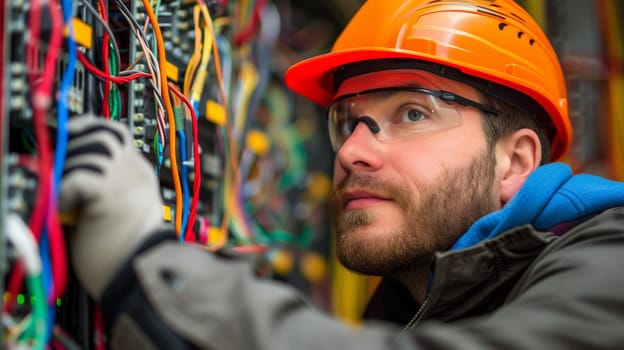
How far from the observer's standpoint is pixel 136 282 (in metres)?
0.92

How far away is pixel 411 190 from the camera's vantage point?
4.89 feet

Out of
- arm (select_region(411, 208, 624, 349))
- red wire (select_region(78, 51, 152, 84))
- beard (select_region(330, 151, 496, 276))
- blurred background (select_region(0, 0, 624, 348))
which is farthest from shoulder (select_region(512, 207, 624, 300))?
red wire (select_region(78, 51, 152, 84))

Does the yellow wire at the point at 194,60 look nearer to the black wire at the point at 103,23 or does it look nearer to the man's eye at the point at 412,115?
the black wire at the point at 103,23

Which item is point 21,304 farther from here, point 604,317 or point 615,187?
point 615,187

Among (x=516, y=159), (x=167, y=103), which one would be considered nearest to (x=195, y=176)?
(x=167, y=103)

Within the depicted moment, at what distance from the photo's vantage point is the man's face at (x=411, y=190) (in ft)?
4.90

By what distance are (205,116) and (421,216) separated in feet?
2.09

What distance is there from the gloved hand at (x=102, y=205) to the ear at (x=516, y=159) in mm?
933

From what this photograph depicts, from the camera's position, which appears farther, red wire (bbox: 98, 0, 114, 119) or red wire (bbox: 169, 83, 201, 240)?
red wire (bbox: 169, 83, 201, 240)

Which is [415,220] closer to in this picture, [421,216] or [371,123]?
[421,216]

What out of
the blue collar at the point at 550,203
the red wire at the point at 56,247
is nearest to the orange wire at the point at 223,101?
the red wire at the point at 56,247

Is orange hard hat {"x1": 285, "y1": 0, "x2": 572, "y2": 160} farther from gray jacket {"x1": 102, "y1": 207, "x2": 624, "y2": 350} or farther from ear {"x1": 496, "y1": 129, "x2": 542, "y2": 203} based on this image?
gray jacket {"x1": 102, "y1": 207, "x2": 624, "y2": 350}

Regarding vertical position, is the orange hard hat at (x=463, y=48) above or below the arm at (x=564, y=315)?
above

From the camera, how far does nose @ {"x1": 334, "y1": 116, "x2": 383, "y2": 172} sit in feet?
5.00
